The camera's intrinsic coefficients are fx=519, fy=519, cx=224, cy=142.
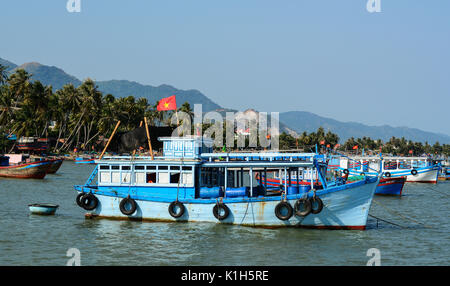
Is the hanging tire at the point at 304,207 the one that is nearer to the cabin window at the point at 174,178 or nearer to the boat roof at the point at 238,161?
the boat roof at the point at 238,161

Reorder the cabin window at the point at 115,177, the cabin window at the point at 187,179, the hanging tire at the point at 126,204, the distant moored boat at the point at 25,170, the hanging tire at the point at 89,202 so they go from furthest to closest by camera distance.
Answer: the distant moored boat at the point at 25,170 < the cabin window at the point at 115,177 < the hanging tire at the point at 89,202 < the cabin window at the point at 187,179 < the hanging tire at the point at 126,204

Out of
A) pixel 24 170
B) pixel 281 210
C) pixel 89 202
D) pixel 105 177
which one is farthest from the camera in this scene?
pixel 24 170

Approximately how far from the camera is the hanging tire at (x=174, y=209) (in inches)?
989

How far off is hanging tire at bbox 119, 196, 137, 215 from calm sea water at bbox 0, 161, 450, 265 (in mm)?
659

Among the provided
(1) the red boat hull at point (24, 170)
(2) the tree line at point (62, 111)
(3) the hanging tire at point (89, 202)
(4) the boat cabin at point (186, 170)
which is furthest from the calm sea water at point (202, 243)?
(2) the tree line at point (62, 111)

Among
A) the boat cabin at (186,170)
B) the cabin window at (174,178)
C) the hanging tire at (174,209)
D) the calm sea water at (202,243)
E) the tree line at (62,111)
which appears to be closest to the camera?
the calm sea water at (202,243)

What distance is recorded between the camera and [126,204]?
85.0 ft

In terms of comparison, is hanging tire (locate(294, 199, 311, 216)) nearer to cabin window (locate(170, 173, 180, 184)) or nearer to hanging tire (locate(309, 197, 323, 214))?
hanging tire (locate(309, 197, 323, 214))

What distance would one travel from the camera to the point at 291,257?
20.2 m

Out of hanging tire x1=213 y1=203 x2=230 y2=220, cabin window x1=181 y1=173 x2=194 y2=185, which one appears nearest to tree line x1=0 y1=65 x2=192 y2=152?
cabin window x1=181 y1=173 x2=194 y2=185

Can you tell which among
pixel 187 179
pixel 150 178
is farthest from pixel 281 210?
pixel 150 178

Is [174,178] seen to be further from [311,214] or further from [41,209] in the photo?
[41,209]

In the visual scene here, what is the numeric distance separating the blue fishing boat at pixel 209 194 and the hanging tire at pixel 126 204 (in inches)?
1.9

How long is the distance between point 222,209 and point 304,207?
3.86 meters
